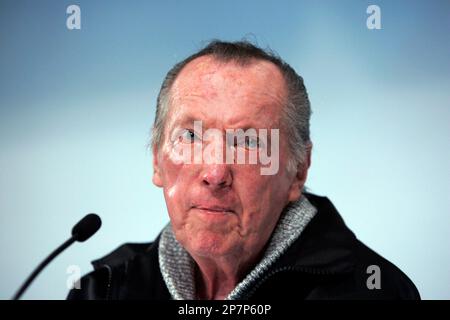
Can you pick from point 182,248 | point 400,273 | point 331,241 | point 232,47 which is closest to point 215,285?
point 182,248

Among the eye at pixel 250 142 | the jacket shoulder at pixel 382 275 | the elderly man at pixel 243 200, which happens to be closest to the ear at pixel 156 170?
the elderly man at pixel 243 200

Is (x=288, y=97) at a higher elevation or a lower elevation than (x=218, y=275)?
higher

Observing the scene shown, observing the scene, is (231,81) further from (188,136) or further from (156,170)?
(156,170)

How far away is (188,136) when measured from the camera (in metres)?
1.25

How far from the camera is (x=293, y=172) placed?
1307mm

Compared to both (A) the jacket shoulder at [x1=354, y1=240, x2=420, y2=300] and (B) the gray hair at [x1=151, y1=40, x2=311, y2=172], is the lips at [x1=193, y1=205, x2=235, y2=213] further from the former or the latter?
(A) the jacket shoulder at [x1=354, y1=240, x2=420, y2=300]

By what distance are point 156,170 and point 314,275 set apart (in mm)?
397

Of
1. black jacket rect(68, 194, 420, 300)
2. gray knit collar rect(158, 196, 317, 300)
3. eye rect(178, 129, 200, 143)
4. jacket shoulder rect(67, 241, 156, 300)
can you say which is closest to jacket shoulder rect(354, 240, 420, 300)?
black jacket rect(68, 194, 420, 300)

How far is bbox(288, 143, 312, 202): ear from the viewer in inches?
52.2

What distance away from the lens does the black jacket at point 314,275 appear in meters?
1.25

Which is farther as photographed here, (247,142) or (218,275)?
(218,275)

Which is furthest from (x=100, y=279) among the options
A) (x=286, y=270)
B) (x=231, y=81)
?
(x=231, y=81)

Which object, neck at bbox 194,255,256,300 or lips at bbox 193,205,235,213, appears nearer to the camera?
lips at bbox 193,205,235,213

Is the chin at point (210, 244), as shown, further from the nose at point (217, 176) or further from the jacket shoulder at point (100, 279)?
the jacket shoulder at point (100, 279)
